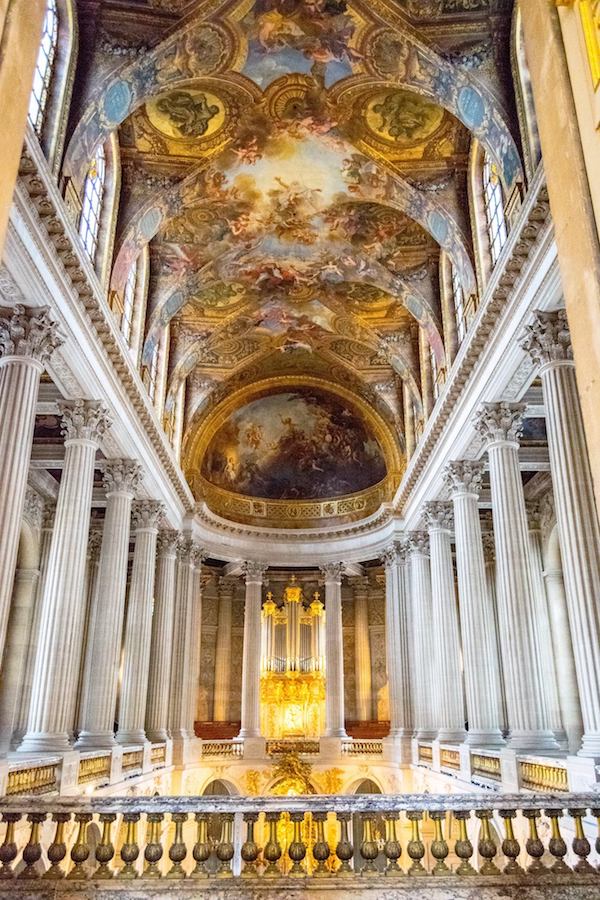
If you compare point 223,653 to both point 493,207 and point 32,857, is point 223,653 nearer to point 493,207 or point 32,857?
point 493,207

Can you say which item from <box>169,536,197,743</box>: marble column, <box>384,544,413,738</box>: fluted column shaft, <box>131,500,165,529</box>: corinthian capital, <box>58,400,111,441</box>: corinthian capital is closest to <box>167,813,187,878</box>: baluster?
<box>58,400,111,441</box>: corinthian capital

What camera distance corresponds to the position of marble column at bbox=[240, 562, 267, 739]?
28.0 meters

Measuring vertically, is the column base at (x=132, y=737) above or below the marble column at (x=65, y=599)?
below

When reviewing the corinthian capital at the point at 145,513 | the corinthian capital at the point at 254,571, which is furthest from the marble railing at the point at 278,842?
the corinthian capital at the point at 254,571

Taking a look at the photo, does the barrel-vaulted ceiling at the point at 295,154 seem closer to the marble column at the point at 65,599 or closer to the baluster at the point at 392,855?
the marble column at the point at 65,599

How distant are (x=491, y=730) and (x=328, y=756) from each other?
1160 cm

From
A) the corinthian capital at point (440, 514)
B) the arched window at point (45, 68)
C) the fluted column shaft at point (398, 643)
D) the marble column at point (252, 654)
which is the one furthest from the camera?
the marble column at point (252, 654)

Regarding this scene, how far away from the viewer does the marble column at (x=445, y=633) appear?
68.6 feet

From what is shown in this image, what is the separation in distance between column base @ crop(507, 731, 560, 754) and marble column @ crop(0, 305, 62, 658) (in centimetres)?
940

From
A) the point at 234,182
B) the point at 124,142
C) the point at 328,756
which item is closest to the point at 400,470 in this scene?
the point at 328,756

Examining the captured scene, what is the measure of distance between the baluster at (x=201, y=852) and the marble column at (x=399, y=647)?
2057 cm

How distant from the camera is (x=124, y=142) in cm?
1706

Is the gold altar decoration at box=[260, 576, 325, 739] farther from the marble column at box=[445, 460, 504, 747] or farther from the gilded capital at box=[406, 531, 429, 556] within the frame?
the marble column at box=[445, 460, 504, 747]

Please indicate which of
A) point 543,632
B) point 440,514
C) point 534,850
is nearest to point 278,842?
point 534,850
